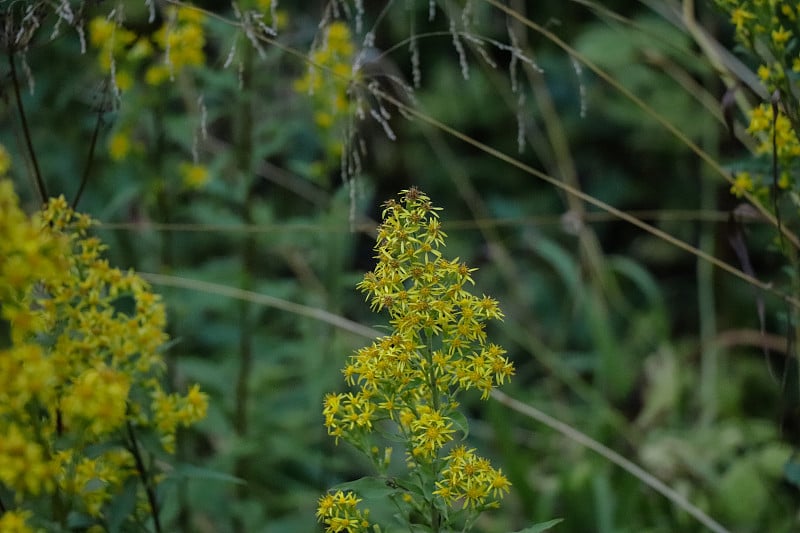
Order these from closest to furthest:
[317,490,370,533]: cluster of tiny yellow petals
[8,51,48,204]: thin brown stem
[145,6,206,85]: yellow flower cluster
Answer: [317,490,370,533]: cluster of tiny yellow petals → [8,51,48,204]: thin brown stem → [145,6,206,85]: yellow flower cluster

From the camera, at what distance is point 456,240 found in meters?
4.34

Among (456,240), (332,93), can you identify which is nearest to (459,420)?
(332,93)

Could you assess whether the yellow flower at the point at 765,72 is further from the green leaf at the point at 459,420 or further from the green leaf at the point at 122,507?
the green leaf at the point at 122,507

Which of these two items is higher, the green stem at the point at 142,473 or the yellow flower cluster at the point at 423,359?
the yellow flower cluster at the point at 423,359

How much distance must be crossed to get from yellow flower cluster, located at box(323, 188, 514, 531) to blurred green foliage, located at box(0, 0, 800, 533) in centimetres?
38

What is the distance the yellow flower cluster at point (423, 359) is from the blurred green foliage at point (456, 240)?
381mm

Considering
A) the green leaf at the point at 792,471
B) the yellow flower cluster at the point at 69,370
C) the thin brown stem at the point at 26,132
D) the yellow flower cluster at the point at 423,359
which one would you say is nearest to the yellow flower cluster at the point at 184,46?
the thin brown stem at the point at 26,132

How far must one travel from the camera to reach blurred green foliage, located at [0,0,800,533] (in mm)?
2445

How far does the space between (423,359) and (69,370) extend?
51cm

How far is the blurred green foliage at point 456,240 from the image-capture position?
2445mm

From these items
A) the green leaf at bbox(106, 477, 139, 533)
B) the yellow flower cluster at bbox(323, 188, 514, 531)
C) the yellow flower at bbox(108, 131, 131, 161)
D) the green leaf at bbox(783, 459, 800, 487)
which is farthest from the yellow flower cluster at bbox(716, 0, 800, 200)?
the yellow flower at bbox(108, 131, 131, 161)

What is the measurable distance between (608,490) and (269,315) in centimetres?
165

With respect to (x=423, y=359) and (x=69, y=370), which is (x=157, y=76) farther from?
(x=423, y=359)

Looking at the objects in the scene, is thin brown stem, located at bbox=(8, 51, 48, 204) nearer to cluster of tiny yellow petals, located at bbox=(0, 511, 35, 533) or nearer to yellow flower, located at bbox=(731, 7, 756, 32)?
cluster of tiny yellow petals, located at bbox=(0, 511, 35, 533)
